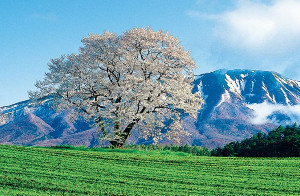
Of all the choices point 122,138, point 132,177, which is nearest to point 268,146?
point 122,138

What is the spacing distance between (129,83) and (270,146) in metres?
27.7

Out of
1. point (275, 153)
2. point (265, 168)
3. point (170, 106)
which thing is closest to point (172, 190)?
point (265, 168)

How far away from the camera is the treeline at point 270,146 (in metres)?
58.5

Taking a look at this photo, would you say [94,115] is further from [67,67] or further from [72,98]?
[67,67]

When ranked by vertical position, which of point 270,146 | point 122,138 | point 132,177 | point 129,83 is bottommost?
point 132,177

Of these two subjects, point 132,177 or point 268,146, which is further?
point 268,146

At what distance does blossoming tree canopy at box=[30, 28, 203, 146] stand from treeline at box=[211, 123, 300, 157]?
56.5ft

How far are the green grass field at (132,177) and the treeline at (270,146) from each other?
24929 millimetres

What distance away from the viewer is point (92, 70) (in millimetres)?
50375

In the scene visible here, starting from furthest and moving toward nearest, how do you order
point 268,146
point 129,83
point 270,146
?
1. point 268,146
2. point 270,146
3. point 129,83

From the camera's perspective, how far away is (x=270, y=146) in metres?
61.8

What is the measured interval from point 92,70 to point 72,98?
447 centimetres

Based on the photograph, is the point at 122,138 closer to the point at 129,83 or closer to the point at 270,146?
the point at 129,83

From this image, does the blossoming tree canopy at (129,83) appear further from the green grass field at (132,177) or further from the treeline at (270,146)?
the treeline at (270,146)
